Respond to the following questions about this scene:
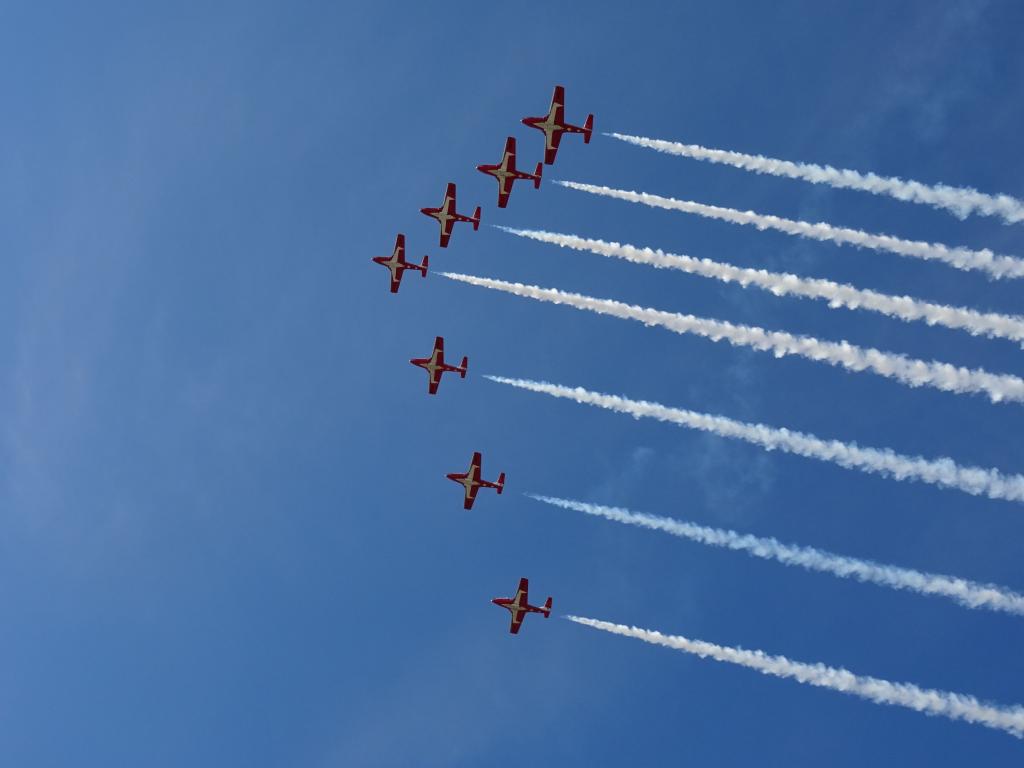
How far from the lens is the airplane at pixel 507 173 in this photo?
8544 cm

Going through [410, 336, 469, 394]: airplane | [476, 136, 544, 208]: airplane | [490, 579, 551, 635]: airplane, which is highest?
[476, 136, 544, 208]: airplane

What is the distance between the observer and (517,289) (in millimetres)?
80750

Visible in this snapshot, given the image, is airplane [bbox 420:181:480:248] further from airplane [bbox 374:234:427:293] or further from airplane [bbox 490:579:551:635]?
airplane [bbox 490:579:551:635]

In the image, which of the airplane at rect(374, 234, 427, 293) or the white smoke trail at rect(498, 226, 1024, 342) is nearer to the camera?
the white smoke trail at rect(498, 226, 1024, 342)

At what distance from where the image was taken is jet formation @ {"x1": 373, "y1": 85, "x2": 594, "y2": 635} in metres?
82.8

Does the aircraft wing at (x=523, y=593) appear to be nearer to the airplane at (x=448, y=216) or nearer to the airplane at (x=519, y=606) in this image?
the airplane at (x=519, y=606)

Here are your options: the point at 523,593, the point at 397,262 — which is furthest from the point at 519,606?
the point at 397,262

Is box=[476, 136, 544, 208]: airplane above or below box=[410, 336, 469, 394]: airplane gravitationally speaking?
above

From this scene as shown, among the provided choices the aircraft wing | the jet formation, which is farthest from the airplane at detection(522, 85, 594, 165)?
the aircraft wing

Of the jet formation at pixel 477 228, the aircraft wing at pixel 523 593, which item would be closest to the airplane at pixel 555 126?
the jet formation at pixel 477 228

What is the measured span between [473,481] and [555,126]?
76.1ft

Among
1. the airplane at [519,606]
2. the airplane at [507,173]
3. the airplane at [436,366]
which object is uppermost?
the airplane at [507,173]

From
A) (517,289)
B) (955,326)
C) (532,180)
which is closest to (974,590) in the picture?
(955,326)

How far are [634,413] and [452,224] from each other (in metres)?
22.1
